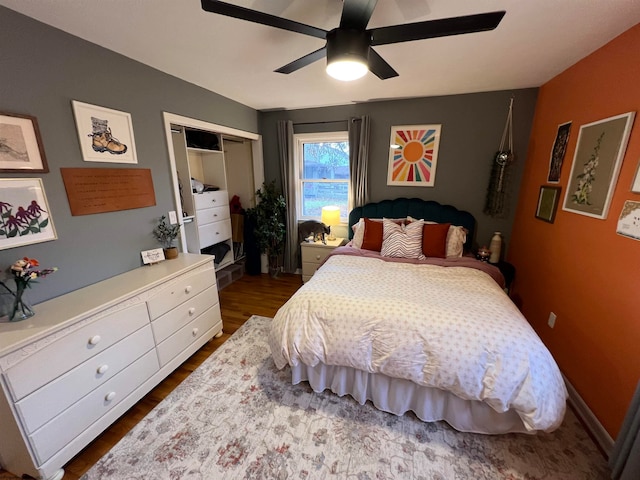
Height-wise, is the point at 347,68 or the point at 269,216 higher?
the point at 347,68

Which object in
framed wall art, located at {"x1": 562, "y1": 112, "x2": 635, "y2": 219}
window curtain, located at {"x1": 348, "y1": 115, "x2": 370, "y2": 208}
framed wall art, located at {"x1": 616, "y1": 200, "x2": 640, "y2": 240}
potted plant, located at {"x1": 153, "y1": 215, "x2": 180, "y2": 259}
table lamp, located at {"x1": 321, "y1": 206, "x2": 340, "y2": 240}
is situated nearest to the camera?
framed wall art, located at {"x1": 616, "y1": 200, "x2": 640, "y2": 240}

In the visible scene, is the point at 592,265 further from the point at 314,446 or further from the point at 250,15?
the point at 250,15

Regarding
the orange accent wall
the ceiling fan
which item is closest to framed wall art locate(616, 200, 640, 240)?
the orange accent wall

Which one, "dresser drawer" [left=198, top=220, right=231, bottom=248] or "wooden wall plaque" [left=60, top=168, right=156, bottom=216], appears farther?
"dresser drawer" [left=198, top=220, right=231, bottom=248]

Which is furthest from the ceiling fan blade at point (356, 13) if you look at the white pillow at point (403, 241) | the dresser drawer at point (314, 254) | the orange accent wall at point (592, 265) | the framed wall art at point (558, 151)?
the dresser drawer at point (314, 254)

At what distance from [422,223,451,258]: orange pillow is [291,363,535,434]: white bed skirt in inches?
56.0

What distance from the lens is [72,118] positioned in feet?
5.35

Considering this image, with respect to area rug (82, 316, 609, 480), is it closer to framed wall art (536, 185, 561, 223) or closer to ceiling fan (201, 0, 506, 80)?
framed wall art (536, 185, 561, 223)

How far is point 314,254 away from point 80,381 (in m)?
2.49

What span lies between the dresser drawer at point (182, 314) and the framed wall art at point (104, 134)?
1.20 m

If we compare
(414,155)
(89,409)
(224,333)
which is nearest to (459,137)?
(414,155)

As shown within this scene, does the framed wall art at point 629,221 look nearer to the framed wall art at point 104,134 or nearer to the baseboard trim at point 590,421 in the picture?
the baseboard trim at point 590,421

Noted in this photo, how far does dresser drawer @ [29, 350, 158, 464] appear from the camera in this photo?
126 centimetres

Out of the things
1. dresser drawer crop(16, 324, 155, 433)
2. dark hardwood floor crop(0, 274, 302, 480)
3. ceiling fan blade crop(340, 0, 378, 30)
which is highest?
ceiling fan blade crop(340, 0, 378, 30)
